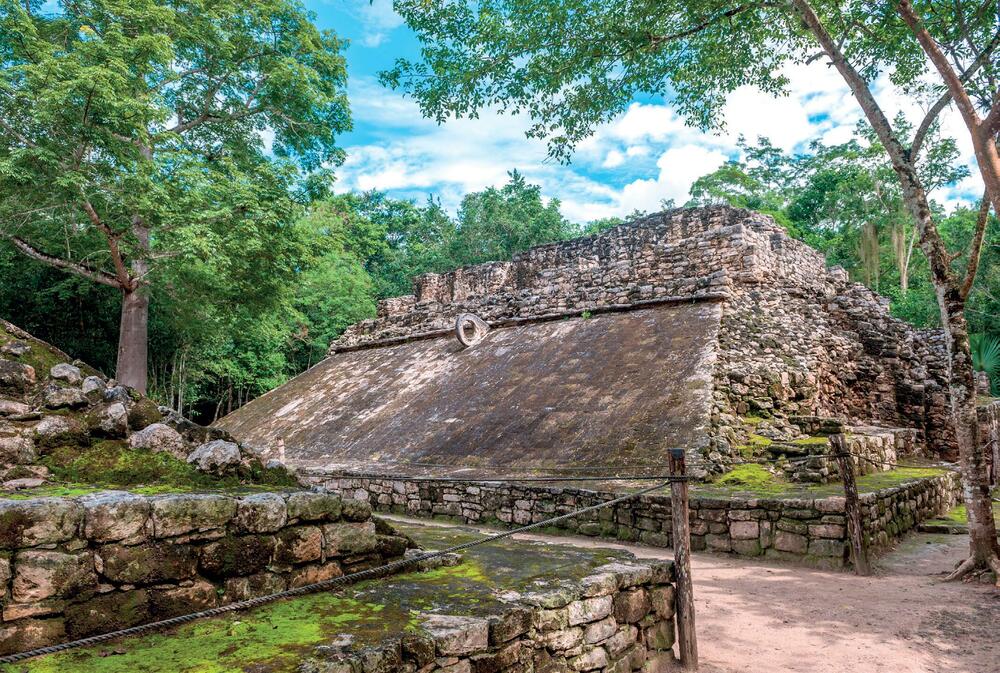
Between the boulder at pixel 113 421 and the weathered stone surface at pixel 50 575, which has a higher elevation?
the boulder at pixel 113 421

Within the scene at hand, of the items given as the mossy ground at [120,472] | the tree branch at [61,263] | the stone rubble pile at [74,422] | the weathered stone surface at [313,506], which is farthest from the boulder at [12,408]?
the tree branch at [61,263]

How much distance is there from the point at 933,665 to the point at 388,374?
12.5 m

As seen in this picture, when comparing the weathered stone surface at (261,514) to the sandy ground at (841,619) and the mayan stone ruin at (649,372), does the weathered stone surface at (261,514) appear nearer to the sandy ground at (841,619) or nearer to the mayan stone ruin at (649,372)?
the sandy ground at (841,619)

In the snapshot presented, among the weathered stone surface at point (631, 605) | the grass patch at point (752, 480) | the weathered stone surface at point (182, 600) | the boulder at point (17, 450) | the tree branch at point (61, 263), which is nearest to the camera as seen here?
the weathered stone surface at point (182, 600)

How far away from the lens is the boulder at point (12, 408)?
2.73m

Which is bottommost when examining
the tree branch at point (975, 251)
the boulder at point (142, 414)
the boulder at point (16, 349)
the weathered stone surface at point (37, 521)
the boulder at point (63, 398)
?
the weathered stone surface at point (37, 521)

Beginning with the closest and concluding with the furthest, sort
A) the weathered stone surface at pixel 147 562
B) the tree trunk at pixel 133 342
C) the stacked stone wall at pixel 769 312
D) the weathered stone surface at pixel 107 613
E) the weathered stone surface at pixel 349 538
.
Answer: the weathered stone surface at pixel 107 613 < the weathered stone surface at pixel 147 562 < the weathered stone surface at pixel 349 538 < the stacked stone wall at pixel 769 312 < the tree trunk at pixel 133 342

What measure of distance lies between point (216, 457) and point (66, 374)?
0.83m

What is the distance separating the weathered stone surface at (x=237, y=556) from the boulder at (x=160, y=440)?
2.03ft

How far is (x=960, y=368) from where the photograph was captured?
19.5 ft

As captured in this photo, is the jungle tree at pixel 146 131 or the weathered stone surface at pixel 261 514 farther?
the jungle tree at pixel 146 131

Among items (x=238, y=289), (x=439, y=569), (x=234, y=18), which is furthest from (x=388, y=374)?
(x=439, y=569)

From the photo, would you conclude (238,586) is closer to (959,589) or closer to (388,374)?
(959,589)

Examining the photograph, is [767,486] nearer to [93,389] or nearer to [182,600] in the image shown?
[182,600]
